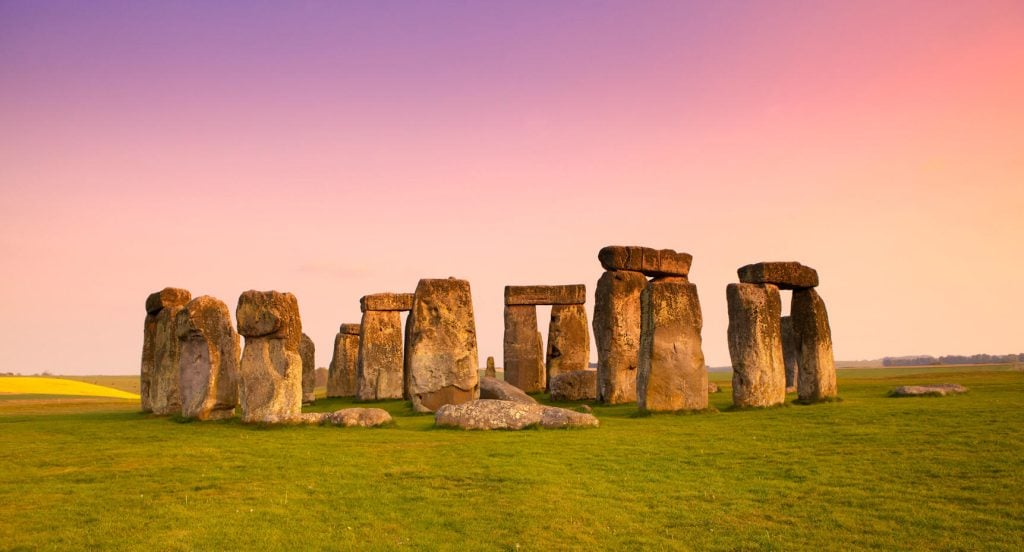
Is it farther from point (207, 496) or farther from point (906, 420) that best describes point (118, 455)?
point (906, 420)

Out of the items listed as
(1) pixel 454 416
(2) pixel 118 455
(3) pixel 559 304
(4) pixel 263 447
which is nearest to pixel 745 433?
(1) pixel 454 416

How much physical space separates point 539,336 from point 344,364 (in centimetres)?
808

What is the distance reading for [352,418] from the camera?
16.4 meters

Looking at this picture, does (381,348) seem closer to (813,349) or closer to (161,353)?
(161,353)

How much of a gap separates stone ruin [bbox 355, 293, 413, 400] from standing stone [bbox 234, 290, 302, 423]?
32.2 feet

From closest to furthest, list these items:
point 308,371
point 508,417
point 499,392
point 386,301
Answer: point 508,417 → point 499,392 → point 308,371 → point 386,301

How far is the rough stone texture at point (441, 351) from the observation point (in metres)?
19.8

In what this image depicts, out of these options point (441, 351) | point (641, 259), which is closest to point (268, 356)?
point (441, 351)

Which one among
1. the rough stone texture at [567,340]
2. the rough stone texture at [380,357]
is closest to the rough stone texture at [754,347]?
the rough stone texture at [567,340]

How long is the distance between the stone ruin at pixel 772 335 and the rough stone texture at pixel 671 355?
3.79ft

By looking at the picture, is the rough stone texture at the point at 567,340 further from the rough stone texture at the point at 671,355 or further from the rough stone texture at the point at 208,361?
the rough stone texture at the point at 208,361

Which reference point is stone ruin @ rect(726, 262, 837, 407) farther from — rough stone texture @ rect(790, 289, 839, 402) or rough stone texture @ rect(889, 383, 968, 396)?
rough stone texture @ rect(889, 383, 968, 396)

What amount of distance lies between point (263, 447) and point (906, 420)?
12210 mm

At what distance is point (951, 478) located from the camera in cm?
986
